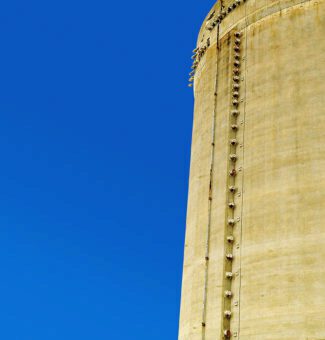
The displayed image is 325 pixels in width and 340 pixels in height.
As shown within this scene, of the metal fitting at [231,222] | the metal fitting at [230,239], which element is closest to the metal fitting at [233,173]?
the metal fitting at [231,222]

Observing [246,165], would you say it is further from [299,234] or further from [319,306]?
[319,306]

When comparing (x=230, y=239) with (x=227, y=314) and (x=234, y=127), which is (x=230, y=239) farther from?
(x=234, y=127)

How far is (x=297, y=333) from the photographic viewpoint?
10.5 meters

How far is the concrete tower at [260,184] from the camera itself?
36.4ft

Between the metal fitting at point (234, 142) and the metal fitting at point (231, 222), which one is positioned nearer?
the metal fitting at point (231, 222)

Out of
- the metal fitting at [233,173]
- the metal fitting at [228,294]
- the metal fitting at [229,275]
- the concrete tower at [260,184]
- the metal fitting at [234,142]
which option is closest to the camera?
the concrete tower at [260,184]

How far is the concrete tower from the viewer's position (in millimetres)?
11094

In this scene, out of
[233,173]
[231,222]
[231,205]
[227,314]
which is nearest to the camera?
[227,314]

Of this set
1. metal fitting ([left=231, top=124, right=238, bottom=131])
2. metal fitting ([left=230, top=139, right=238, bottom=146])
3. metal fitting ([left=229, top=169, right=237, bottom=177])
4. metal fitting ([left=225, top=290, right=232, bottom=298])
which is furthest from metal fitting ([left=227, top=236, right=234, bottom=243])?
metal fitting ([left=231, top=124, right=238, bottom=131])

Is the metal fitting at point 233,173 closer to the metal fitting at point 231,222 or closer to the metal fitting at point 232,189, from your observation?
the metal fitting at point 232,189

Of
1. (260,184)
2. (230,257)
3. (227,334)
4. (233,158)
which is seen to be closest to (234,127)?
(233,158)

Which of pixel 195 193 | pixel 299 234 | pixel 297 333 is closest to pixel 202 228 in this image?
pixel 195 193

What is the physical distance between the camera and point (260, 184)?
489 inches

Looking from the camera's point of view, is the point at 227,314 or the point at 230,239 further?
the point at 230,239
